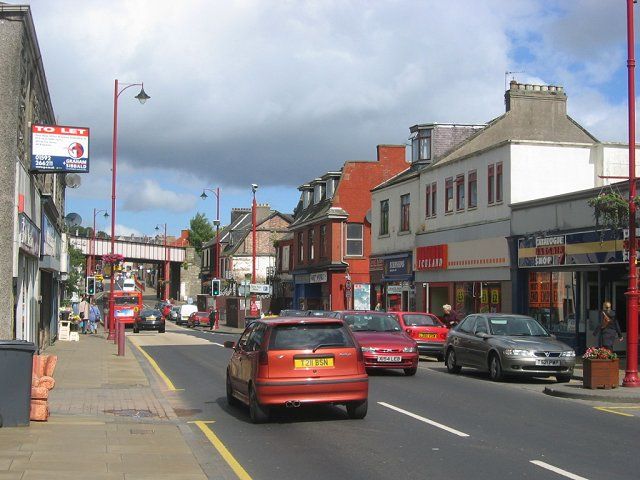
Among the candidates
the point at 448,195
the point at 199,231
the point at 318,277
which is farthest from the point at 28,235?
the point at 199,231

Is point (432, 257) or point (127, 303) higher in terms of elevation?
point (432, 257)

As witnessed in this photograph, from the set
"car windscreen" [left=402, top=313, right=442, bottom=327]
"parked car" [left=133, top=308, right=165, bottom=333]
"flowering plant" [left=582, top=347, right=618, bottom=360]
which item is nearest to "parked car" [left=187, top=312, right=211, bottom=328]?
"parked car" [left=133, top=308, right=165, bottom=333]

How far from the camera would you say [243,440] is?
10.9 meters

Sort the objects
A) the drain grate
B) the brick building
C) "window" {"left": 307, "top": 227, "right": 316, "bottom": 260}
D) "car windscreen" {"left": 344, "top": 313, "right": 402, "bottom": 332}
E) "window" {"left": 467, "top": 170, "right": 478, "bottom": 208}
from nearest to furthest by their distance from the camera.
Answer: the drain grate < "car windscreen" {"left": 344, "top": 313, "right": 402, "bottom": 332} < "window" {"left": 467, "top": 170, "right": 478, "bottom": 208} < the brick building < "window" {"left": 307, "top": 227, "right": 316, "bottom": 260}

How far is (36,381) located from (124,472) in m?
3.82

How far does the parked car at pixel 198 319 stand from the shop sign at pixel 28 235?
43.5m

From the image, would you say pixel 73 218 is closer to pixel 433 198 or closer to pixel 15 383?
pixel 433 198

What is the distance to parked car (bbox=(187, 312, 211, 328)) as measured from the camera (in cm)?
6538

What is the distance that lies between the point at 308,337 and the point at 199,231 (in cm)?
10347

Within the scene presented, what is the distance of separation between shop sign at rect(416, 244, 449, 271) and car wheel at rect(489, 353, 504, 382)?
652 inches

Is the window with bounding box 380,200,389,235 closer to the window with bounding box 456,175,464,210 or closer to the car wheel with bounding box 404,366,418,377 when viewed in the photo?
the window with bounding box 456,175,464,210

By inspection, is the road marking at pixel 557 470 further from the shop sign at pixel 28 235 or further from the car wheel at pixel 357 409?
the shop sign at pixel 28 235

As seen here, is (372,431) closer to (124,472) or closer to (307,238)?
(124,472)

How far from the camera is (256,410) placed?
1212 cm
